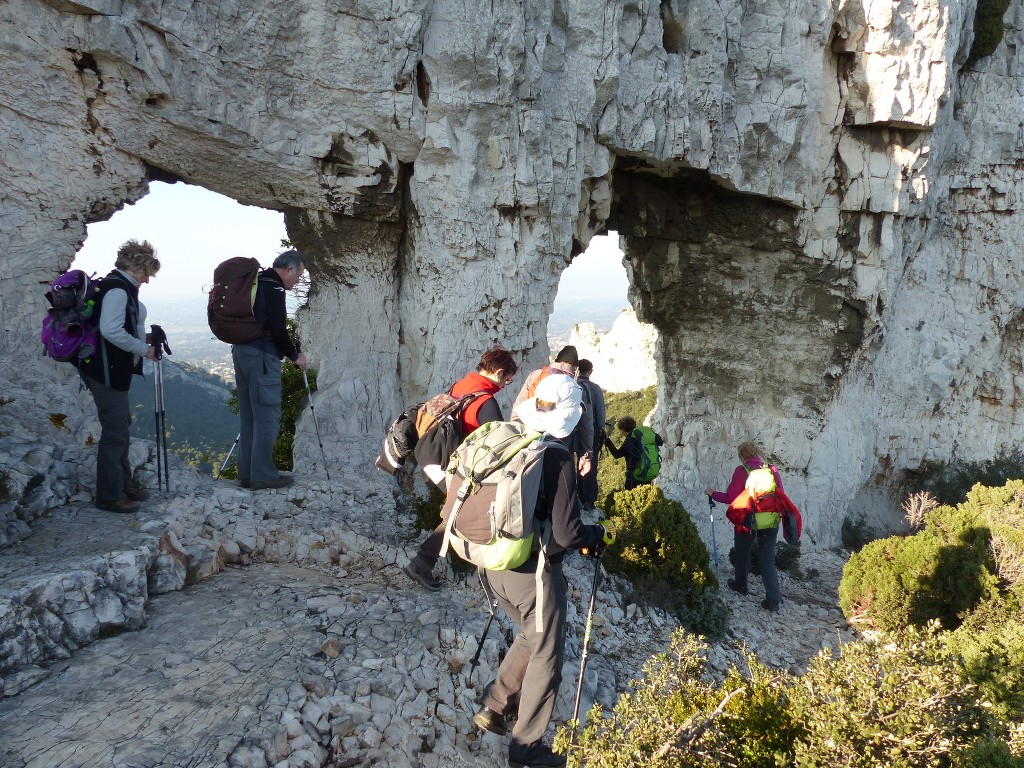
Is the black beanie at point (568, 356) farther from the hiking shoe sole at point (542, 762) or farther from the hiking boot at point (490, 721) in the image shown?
the hiking shoe sole at point (542, 762)

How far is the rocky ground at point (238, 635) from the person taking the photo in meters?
3.35

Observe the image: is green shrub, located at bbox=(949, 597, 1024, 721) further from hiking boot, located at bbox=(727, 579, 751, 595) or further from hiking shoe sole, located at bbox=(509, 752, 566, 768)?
hiking shoe sole, located at bbox=(509, 752, 566, 768)

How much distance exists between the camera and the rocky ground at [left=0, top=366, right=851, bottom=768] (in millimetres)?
3350

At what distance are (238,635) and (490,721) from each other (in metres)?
1.78

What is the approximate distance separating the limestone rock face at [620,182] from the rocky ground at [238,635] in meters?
1.98

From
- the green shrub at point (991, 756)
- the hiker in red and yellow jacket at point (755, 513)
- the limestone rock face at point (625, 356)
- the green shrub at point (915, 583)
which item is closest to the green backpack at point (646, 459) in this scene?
the hiker in red and yellow jacket at point (755, 513)

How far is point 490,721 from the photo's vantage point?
3.73m

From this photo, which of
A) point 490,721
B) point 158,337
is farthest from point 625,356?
point 490,721

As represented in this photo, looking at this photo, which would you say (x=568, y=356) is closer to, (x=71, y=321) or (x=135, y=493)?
(x=135, y=493)

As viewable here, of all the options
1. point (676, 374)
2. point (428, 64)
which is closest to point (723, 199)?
point (676, 374)

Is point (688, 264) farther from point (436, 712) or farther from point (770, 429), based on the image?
point (436, 712)

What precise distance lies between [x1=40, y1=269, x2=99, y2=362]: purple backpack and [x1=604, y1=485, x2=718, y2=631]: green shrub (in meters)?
5.10

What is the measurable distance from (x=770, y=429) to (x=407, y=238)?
10279 millimetres

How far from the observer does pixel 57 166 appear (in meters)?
6.27
